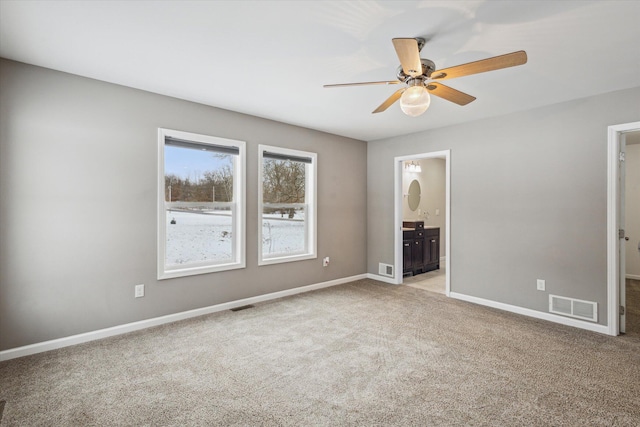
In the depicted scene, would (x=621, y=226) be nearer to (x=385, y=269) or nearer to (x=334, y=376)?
(x=385, y=269)

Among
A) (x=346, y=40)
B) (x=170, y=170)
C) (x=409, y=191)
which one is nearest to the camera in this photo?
(x=346, y=40)

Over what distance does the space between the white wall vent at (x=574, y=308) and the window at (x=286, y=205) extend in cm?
306

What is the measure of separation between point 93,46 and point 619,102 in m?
4.83

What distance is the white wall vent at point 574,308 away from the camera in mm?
3361

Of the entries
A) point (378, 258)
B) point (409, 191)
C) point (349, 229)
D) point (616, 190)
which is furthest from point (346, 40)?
point (409, 191)

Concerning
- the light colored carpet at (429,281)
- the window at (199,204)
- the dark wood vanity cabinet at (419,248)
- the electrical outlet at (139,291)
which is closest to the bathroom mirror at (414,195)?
the dark wood vanity cabinet at (419,248)

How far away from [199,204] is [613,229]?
4.46m

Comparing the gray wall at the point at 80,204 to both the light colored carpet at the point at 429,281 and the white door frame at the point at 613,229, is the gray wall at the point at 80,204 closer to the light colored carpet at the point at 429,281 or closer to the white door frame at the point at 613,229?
the light colored carpet at the point at 429,281

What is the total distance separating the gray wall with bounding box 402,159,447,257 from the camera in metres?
6.75

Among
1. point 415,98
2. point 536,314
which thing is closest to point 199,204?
point 415,98

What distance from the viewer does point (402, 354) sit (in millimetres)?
2768

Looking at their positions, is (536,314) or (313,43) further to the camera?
(536,314)

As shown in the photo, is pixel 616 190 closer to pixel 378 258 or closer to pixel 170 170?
pixel 378 258

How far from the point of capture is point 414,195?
6828mm
